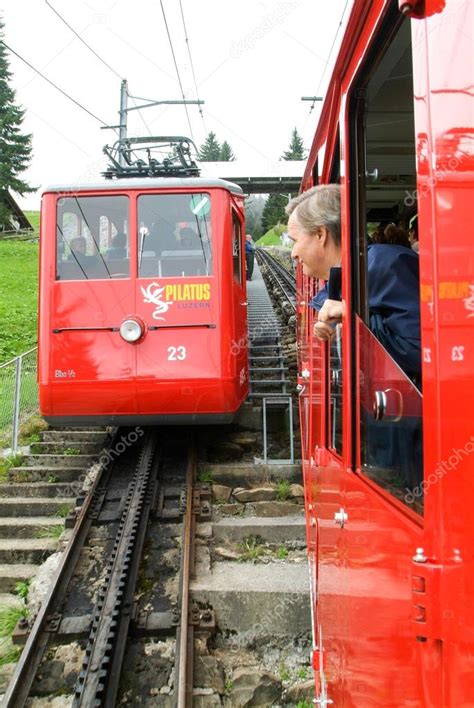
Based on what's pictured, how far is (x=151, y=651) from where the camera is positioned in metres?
4.13

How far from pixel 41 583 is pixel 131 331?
2233mm

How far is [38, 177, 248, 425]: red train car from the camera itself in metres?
5.87

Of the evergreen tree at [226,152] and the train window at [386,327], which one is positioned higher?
the evergreen tree at [226,152]

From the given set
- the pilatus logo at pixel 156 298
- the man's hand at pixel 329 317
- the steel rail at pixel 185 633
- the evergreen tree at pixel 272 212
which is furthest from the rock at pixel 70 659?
the evergreen tree at pixel 272 212

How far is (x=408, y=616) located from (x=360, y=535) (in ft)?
1.49

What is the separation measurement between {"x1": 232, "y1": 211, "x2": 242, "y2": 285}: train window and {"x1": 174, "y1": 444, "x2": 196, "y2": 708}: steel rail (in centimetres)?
241

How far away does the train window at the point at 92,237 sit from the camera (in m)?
6.06

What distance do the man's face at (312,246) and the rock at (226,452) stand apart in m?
5.18

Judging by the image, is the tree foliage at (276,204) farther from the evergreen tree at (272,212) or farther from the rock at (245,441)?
the rock at (245,441)

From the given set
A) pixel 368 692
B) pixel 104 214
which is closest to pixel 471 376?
pixel 368 692

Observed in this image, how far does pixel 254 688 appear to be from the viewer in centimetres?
391

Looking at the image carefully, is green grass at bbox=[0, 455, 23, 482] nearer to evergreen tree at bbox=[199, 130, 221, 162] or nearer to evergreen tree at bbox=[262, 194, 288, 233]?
evergreen tree at bbox=[262, 194, 288, 233]

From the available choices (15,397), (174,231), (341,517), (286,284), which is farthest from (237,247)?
(286,284)

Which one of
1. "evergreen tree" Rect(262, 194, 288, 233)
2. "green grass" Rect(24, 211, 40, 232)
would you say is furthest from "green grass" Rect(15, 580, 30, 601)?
"green grass" Rect(24, 211, 40, 232)
